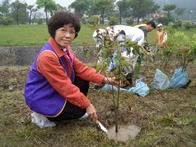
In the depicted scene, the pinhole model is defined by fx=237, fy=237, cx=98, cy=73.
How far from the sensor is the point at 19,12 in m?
36.2

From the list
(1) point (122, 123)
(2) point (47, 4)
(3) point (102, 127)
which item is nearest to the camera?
(3) point (102, 127)

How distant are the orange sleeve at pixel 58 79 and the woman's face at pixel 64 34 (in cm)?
16

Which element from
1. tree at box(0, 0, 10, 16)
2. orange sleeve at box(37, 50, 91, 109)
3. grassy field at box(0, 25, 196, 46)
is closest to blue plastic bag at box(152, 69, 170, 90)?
orange sleeve at box(37, 50, 91, 109)

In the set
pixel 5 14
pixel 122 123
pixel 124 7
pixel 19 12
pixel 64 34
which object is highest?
pixel 124 7

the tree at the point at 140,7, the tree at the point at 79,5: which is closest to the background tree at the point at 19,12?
the tree at the point at 79,5

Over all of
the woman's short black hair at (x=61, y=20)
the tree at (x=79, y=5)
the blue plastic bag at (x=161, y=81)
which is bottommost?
the blue plastic bag at (x=161, y=81)

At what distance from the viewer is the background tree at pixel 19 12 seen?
110ft

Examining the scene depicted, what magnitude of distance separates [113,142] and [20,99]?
5.97 ft

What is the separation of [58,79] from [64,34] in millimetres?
429

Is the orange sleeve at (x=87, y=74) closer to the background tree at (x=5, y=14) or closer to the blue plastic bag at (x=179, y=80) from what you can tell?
the blue plastic bag at (x=179, y=80)

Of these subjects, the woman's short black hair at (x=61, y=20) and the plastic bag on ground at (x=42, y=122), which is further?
the plastic bag on ground at (x=42, y=122)

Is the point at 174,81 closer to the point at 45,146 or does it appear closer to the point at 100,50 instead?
the point at 100,50

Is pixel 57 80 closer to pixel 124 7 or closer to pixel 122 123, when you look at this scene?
pixel 122 123

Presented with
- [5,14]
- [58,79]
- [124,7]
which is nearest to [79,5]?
[124,7]
